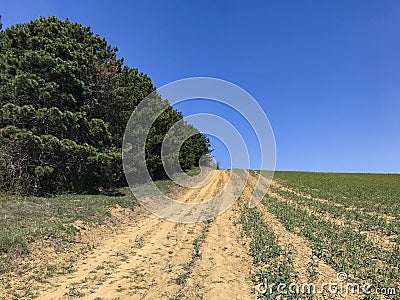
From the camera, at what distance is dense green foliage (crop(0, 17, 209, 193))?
15.1 meters

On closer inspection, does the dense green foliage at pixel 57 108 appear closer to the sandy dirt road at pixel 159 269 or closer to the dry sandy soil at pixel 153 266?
the dry sandy soil at pixel 153 266

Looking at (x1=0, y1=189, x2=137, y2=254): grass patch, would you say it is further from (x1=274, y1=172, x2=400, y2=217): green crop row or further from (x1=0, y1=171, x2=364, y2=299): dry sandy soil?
(x1=274, y1=172, x2=400, y2=217): green crop row

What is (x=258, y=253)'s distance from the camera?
791cm

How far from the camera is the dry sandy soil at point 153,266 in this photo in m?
5.80

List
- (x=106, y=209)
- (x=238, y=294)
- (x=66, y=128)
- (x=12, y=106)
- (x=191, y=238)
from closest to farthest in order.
→ (x=238, y=294), (x=191, y=238), (x=106, y=209), (x=12, y=106), (x=66, y=128)

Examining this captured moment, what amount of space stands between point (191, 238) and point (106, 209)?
16.6 ft

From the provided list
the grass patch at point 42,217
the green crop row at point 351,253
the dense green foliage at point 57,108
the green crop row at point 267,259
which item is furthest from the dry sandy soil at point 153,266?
the dense green foliage at point 57,108

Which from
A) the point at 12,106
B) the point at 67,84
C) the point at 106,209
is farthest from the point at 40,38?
the point at 106,209

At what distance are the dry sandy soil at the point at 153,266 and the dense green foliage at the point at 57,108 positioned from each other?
23.6 feet

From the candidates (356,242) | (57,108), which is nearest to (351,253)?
(356,242)

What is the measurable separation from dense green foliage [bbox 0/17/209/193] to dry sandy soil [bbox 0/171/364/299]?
7196 mm

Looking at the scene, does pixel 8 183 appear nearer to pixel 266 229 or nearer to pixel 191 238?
pixel 191 238

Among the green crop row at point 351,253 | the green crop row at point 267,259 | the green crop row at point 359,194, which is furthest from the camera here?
the green crop row at point 359,194

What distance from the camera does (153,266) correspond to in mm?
7352
